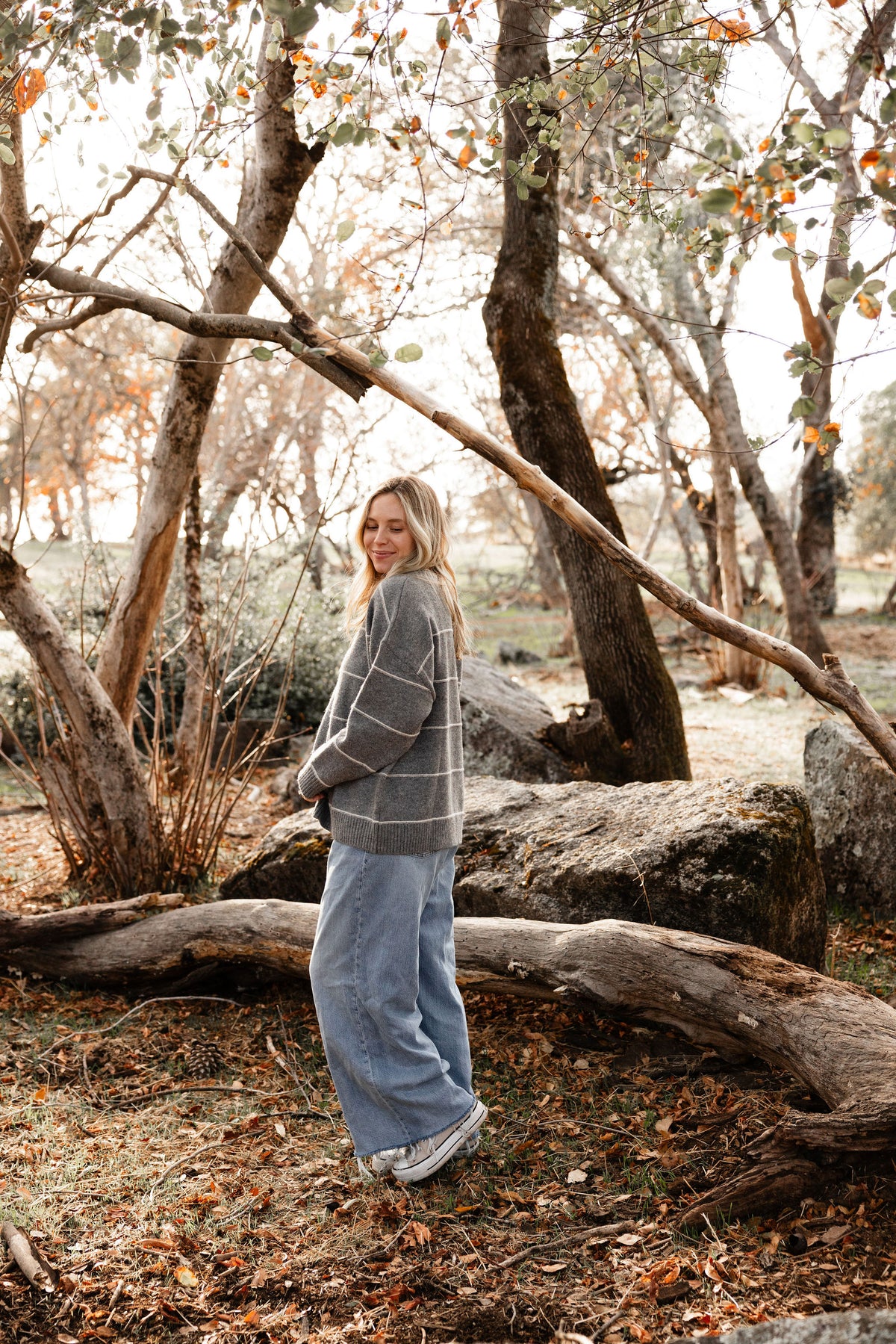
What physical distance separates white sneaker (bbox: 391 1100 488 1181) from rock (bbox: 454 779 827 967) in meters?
1.16

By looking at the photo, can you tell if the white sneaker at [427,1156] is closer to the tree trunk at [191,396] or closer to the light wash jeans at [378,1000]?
the light wash jeans at [378,1000]

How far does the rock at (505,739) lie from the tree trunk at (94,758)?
2.15 meters

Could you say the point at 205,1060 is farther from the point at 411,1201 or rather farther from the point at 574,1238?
the point at 574,1238

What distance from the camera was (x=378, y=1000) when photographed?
310cm

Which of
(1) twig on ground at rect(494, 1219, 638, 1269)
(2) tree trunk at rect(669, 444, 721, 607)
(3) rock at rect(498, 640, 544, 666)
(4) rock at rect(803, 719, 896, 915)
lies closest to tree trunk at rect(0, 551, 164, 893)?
(1) twig on ground at rect(494, 1219, 638, 1269)

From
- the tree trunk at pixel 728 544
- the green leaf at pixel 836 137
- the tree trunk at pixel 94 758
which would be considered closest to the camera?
the green leaf at pixel 836 137

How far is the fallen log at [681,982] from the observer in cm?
288

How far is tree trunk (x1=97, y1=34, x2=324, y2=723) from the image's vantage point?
5082 mm

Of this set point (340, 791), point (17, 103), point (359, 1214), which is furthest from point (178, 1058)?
point (17, 103)

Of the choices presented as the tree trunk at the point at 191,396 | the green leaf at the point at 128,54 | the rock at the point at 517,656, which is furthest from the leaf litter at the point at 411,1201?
the rock at the point at 517,656

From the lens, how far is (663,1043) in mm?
3906

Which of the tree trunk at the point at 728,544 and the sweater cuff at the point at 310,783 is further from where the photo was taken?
the tree trunk at the point at 728,544

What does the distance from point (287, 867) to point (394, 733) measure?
7.15 feet

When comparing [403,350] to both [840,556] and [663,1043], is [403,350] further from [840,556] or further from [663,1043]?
[840,556]
